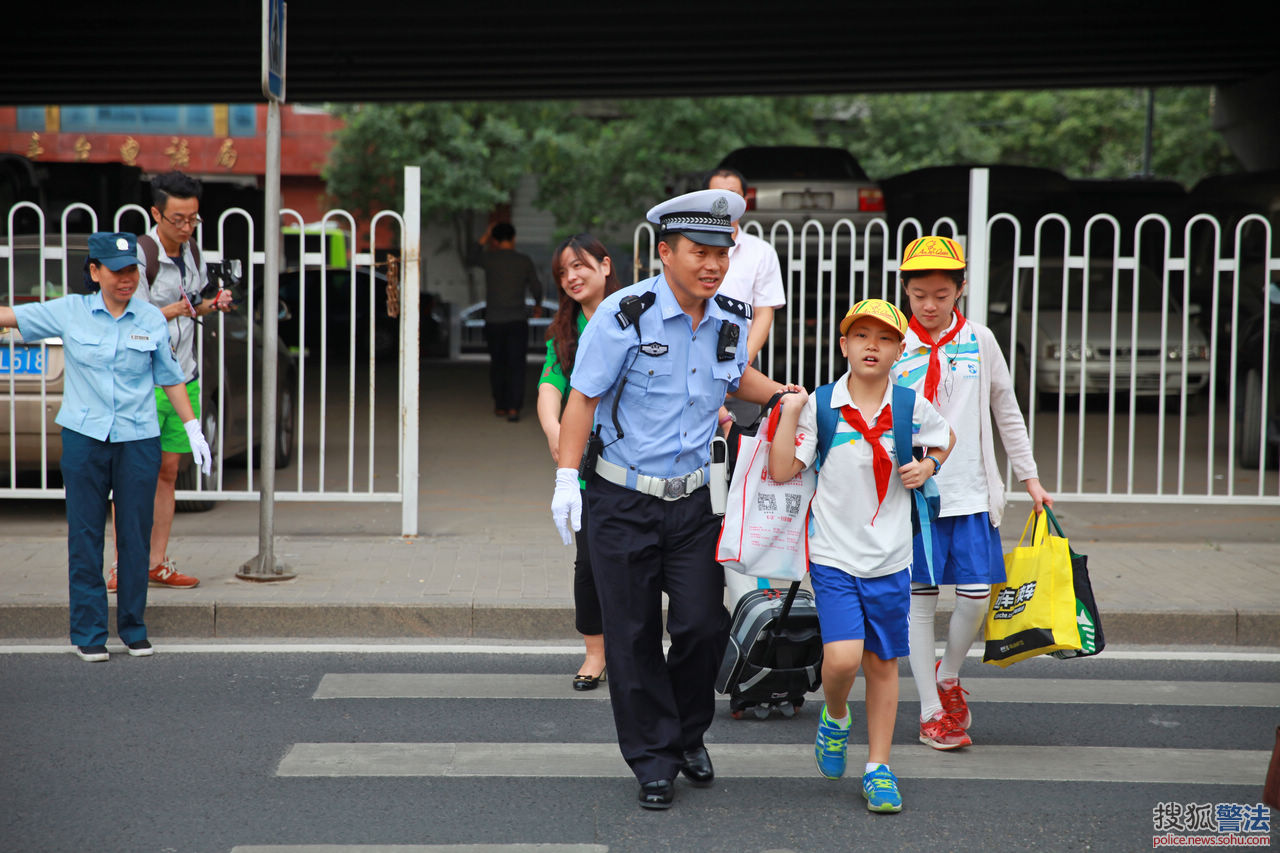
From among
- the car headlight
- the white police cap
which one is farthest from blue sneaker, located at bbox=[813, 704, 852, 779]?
the car headlight

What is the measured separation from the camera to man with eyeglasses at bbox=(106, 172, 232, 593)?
253 inches

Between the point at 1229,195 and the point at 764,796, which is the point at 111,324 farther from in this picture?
the point at 1229,195

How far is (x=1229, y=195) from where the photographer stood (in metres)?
17.7

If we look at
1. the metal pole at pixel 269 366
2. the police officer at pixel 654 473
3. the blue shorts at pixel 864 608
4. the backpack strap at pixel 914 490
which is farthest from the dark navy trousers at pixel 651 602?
the metal pole at pixel 269 366

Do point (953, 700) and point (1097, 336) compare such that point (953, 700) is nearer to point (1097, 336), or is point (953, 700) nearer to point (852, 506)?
point (852, 506)

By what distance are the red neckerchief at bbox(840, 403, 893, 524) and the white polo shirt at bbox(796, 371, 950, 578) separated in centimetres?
1

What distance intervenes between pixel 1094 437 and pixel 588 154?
1963cm

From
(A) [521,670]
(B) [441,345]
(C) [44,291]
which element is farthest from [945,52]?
(A) [521,670]

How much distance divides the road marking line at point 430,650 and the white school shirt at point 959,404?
179 centimetres

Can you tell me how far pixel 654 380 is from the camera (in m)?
4.18

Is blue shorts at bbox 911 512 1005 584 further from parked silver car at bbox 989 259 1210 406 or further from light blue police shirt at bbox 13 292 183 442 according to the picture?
parked silver car at bbox 989 259 1210 406

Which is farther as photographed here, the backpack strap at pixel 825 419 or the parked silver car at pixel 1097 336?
the parked silver car at pixel 1097 336

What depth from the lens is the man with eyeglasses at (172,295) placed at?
21.1 feet

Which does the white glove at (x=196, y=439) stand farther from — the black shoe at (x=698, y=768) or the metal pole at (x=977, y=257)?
the metal pole at (x=977, y=257)
